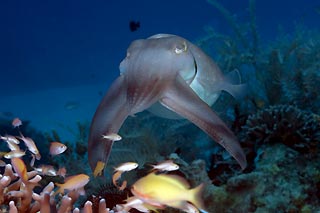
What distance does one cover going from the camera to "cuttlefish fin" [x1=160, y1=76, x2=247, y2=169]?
241cm

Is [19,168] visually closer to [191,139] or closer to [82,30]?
[191,139]

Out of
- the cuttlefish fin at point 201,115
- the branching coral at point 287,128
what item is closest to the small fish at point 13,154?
the cuttlefish fin at point 201,115

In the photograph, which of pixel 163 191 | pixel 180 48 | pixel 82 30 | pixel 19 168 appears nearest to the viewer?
pixel 163 191

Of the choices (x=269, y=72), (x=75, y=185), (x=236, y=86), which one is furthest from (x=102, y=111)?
(x=269, y=72)

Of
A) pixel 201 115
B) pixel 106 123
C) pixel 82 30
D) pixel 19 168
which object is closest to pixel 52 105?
pixel 82 30

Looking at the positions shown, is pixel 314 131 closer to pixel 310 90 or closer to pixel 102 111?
pixel 310 90

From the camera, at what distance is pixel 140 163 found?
221 inches

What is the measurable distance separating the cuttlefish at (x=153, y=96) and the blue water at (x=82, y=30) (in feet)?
103

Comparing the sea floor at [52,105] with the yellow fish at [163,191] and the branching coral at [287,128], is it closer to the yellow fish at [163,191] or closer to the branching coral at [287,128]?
the branching coral at [287,128]

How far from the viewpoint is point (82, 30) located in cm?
5341

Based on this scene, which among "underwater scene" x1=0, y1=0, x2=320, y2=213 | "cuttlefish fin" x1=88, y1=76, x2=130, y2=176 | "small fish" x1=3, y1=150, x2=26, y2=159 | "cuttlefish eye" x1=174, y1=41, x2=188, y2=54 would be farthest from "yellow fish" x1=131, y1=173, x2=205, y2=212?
"small fish" x1=3, y1=150, x2=26, y2=159

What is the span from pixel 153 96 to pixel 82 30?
53.7 m

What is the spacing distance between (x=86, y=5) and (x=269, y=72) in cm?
5329

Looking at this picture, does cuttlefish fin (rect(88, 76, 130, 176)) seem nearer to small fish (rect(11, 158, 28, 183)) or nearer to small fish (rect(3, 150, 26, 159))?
small fish (rect(11, 158, 28, 183))
